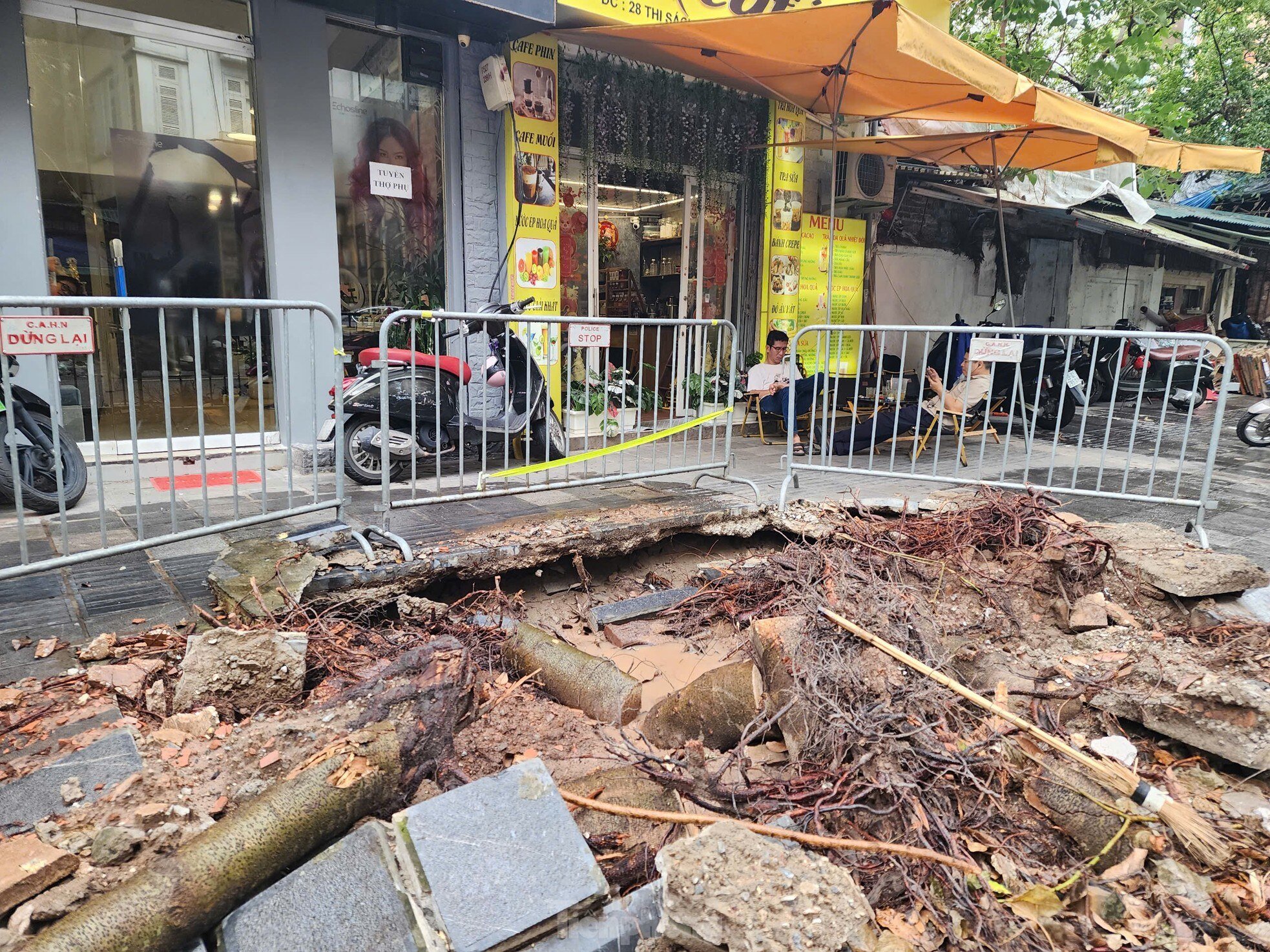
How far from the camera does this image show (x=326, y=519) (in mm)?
4703

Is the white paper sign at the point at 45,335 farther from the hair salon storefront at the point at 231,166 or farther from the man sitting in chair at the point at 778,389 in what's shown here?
the man sitting in chair at the point at 778,389

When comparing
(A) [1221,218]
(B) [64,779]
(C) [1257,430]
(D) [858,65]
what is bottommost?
(B) [64,779]

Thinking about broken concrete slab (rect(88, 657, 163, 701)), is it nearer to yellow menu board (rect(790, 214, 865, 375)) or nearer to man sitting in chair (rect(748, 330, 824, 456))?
man sitting in chair (rect(748, 330, 824, 456))

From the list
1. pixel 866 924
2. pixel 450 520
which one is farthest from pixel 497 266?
pixel 866 924

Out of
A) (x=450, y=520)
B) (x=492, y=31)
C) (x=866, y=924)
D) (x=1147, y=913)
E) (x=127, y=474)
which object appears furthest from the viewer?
(x=492, y=31)

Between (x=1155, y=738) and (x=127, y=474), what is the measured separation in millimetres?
6527

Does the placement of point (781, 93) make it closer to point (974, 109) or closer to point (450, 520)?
point (974, 109)

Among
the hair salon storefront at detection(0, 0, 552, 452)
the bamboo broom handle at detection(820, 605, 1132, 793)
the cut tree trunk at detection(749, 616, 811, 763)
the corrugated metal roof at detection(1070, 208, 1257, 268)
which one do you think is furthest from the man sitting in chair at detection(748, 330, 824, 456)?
the corrugated metal roof at detection(1070, 208, 1257, 268)

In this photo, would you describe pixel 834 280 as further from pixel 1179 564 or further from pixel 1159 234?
pixel 1159 234

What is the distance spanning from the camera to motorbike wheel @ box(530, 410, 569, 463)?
624 cm

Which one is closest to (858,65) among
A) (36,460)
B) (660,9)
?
(660,9)

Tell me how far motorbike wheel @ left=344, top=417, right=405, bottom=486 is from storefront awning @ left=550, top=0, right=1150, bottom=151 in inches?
164

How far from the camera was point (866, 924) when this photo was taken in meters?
1.96

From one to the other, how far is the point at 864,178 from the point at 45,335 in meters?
10.1
